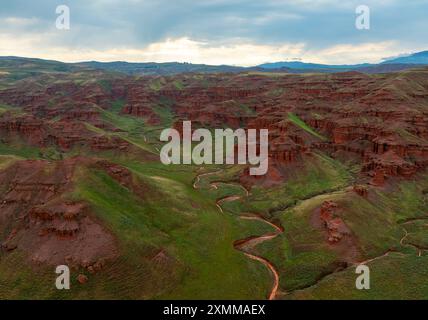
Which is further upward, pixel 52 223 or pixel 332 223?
pixel 52 223

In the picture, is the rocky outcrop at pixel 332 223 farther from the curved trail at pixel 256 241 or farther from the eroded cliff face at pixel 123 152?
the curved trail at pixel 256 241

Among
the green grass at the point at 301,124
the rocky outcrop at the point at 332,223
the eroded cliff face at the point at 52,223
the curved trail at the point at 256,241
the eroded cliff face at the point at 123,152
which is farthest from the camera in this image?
the green grass at the point at 301,124

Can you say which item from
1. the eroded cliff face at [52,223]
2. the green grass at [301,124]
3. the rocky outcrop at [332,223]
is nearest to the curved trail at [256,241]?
the rocky outcrop at [332,223]

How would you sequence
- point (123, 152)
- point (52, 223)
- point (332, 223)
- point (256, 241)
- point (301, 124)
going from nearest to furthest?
point (52, 223) < point (332, 223) < point (256, 241) < point (123, 152) < point (301, 124)

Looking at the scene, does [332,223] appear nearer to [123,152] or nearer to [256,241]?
[256,241]

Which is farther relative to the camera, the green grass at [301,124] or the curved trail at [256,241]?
the green grass at [301,124]

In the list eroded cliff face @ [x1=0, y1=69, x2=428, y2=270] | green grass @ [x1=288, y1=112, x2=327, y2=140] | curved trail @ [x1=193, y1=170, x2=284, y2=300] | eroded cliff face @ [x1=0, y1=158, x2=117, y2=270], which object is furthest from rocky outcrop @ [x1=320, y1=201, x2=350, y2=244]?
green grass @ [x1=288, y1=112, x2=327, y2=140]

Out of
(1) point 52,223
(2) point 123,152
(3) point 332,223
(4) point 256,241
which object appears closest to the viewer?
(1) point 52,223

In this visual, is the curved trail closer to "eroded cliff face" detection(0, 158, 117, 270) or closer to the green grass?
"eroded cliff face" detection(0, 158, 117, 270)

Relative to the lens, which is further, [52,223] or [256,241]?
[256,241]

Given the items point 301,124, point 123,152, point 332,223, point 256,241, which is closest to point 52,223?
point 256,241

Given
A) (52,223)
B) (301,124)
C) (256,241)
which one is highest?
(301,124)
